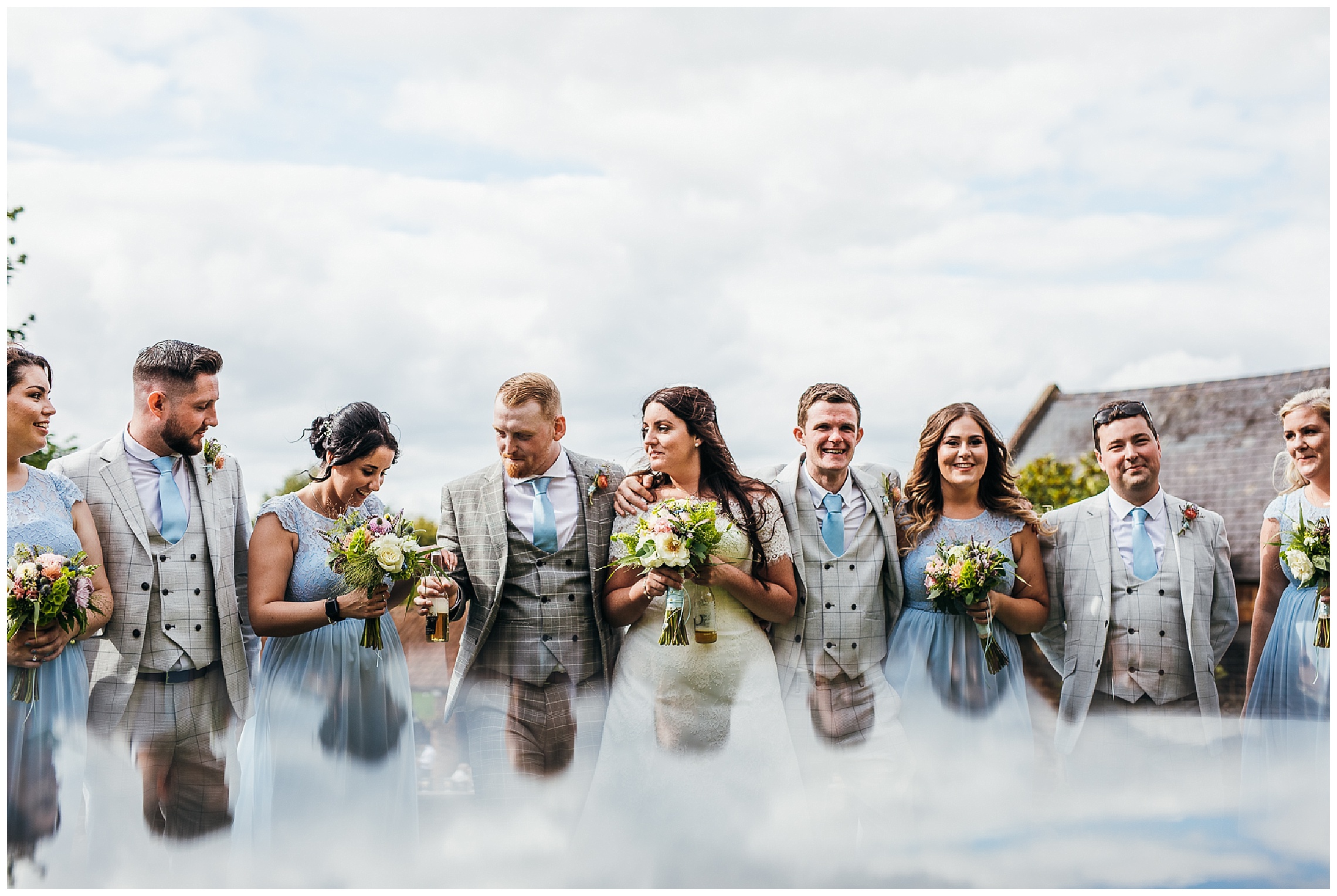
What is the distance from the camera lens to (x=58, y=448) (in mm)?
15633

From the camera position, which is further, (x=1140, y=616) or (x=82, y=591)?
(x=1140, y=616)

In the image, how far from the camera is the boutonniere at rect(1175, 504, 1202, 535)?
7.54m

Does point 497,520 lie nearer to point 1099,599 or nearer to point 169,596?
point 169,596

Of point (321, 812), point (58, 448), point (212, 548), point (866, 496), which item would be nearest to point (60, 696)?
point (212, 548)

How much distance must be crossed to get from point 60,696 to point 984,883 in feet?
18.9

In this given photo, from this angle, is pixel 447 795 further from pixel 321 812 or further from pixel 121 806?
pixel 121 806

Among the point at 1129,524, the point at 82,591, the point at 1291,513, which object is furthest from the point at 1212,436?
the point at 82,591

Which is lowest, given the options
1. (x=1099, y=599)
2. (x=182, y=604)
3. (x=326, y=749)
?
(x=326, y=749)

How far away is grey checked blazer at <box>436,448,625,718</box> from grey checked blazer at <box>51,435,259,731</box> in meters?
1.30

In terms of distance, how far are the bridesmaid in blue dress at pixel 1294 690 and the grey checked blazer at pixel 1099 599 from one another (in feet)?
0.85

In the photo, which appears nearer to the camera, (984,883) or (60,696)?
(60,696)

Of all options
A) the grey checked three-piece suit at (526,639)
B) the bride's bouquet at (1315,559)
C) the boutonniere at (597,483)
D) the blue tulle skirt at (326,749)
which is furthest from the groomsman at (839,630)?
the bride's bouquet at (1315,559)

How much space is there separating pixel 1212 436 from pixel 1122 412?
17.7 metres

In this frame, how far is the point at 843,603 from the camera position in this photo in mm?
7281
